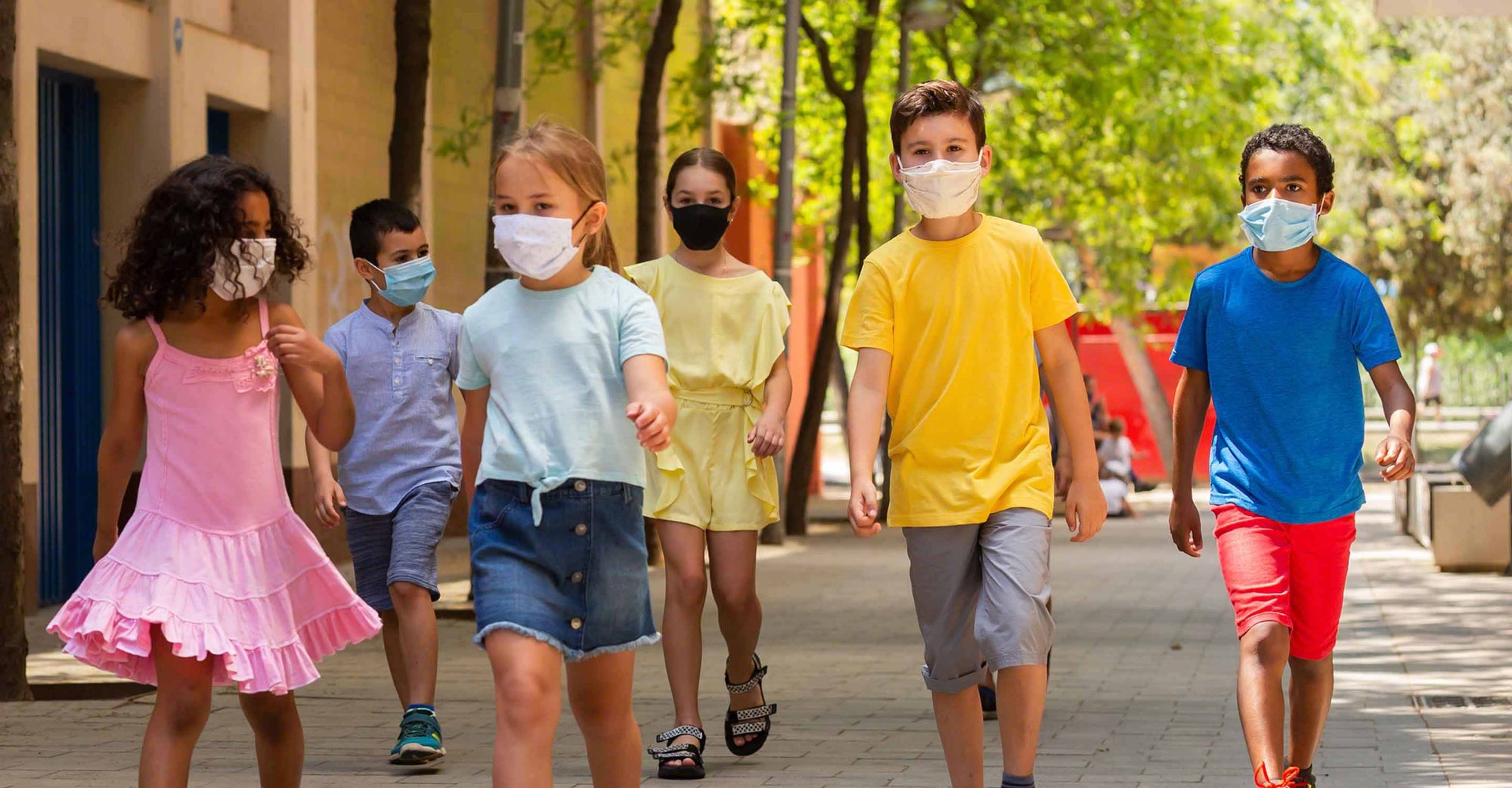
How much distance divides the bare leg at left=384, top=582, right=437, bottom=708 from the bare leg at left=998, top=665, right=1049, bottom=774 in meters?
2.45

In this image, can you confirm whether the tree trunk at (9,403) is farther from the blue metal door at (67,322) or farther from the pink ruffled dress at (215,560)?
the blue metal door at (67,322)

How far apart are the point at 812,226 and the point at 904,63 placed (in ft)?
40.3

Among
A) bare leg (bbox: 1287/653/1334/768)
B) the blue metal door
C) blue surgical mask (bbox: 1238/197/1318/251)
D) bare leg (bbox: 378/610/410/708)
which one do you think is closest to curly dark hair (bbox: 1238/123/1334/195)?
blue surgical mask (bbox: 1238/197/1318/251)

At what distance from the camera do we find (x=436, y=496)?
761 cm

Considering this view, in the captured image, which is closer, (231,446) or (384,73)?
(231,446)

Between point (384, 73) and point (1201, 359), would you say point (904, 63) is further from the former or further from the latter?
point (1201, 359)

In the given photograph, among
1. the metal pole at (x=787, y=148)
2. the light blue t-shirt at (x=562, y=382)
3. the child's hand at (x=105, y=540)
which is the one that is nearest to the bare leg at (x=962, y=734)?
the light blue t-shirt at (x=562, y=382)

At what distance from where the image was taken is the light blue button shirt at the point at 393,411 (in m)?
7.57

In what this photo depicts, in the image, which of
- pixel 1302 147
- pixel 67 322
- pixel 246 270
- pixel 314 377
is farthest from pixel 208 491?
pixel 67 322

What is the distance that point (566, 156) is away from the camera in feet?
16.9

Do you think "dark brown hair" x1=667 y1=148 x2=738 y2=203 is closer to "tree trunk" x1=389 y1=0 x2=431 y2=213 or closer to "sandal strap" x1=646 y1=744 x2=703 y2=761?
"sandal strap" x1=646 y1=744 x2=703 y2=761

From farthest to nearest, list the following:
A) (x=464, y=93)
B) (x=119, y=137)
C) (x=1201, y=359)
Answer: (x=464, y=93)
(x=119, y=137)
(x=1201, y=359)

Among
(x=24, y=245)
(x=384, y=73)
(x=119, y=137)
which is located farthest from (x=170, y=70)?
(x=384, y=73)

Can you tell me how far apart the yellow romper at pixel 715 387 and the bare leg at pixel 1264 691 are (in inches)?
75.8
